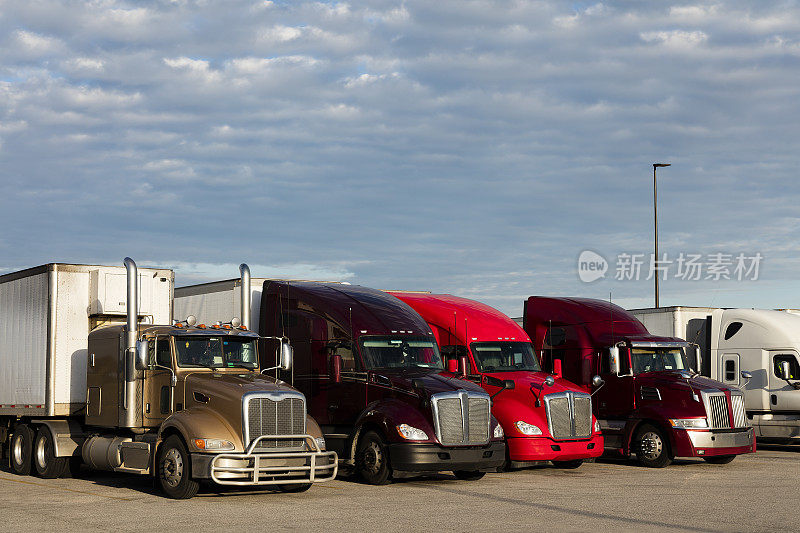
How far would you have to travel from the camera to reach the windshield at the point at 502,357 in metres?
21.2

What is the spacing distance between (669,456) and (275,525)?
10.9 metres

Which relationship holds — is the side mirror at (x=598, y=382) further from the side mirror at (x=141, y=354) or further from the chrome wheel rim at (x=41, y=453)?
the chrome wheel rim at (x=41, y=453)

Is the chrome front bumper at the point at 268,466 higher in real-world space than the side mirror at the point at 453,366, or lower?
lower

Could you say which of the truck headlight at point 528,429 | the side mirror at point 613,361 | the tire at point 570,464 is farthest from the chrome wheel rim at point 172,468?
the side mirror at point 613,361

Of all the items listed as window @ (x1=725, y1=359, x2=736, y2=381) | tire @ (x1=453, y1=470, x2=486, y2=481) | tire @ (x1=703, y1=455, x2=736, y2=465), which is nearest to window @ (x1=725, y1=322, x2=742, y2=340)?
window @ (x1=725, y1=359, x2=736, y2=381)

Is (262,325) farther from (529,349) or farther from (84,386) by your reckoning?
(529,349)

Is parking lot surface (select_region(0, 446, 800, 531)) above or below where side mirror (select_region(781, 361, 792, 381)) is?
below

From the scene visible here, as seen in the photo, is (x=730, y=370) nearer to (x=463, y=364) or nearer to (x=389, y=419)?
(x=463, y=364)

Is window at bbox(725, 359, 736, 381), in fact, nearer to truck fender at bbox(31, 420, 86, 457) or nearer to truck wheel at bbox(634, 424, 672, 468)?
truck wheel at bbox(634, 424, 672, 468)

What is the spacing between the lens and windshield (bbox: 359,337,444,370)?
18938 millimetres

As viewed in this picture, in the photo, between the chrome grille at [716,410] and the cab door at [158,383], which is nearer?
the cab door at [158,383]

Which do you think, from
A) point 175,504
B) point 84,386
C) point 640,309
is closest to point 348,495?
point 175,504

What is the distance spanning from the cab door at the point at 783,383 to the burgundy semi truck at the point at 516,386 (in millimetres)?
6994

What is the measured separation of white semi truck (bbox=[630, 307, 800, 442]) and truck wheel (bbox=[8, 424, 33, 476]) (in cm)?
1546
